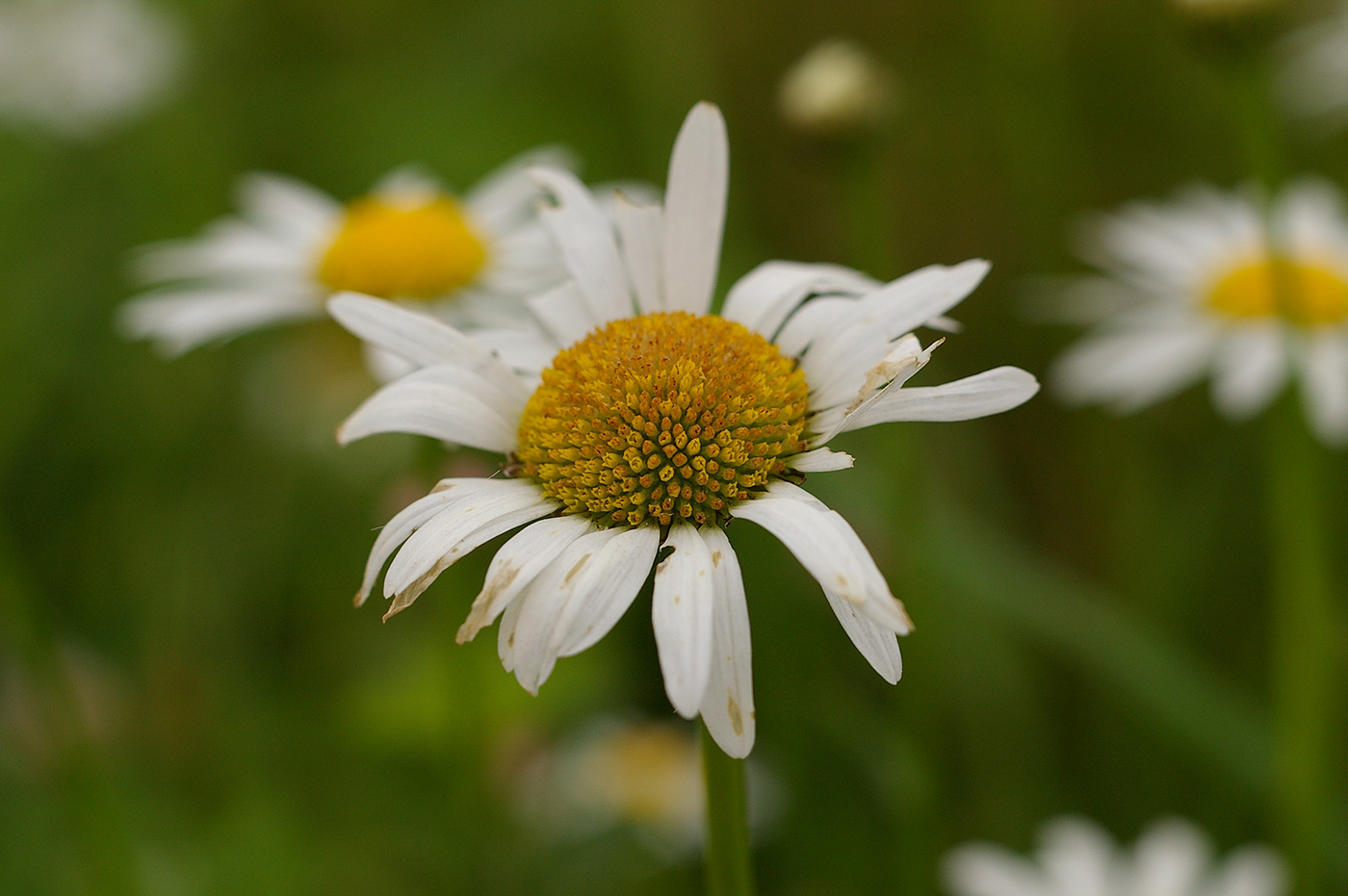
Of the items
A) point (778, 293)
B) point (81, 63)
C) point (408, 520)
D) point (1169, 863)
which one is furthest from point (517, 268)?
point (81, 63)

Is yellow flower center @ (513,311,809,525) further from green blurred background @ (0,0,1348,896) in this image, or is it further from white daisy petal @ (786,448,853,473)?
green blurred background @ (0,0,1348,896)

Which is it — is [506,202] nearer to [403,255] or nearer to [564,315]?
[403,255]

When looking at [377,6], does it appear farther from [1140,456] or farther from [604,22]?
[1140,456]

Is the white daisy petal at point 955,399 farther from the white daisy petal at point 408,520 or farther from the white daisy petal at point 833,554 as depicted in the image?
the white daisy petal at point 408,520

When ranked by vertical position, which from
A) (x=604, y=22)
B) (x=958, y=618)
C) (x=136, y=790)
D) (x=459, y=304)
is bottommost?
(x=136, y=790)

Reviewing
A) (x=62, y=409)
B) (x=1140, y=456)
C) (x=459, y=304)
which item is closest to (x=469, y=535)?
(x=459, y=304)

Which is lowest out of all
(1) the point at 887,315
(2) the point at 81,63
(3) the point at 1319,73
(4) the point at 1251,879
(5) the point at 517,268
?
(4) the point at 1251,879
